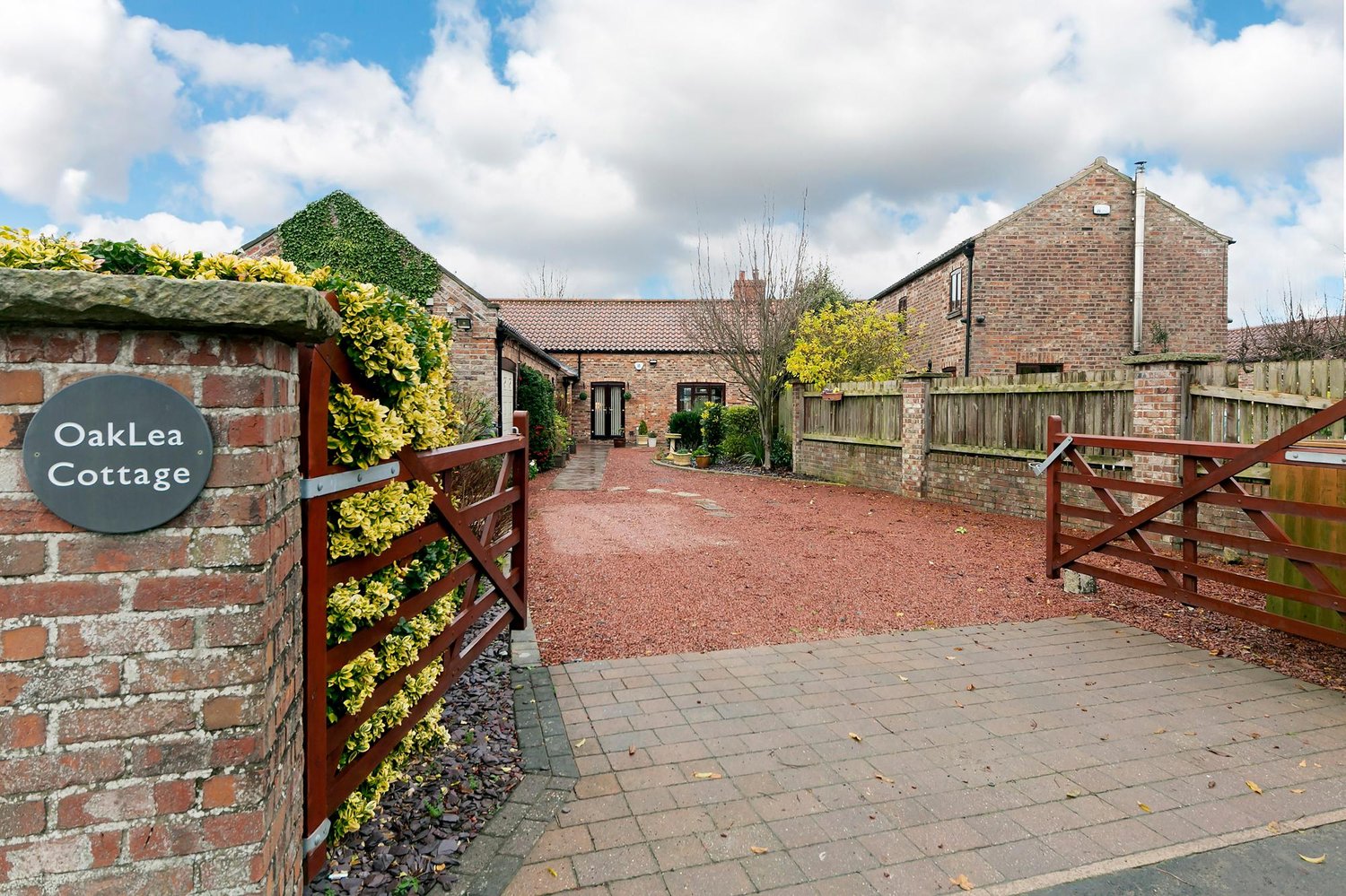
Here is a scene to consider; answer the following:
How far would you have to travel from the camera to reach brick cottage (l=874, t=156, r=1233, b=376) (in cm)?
1612

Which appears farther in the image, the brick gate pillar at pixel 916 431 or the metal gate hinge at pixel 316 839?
the brick gate pillar at pixel 916 431

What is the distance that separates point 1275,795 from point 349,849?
3499 mm

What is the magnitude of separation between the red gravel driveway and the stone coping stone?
3230 millimetres

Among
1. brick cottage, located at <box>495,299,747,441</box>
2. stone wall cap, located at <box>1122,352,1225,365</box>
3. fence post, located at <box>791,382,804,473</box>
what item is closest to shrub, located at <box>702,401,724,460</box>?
fence post, located at <box>791,382,804,473</box>

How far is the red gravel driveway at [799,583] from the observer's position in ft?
16.1

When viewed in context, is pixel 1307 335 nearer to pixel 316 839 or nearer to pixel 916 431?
pixel 916 431

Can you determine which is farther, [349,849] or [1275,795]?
[1275,795]

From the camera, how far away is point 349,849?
2.42m

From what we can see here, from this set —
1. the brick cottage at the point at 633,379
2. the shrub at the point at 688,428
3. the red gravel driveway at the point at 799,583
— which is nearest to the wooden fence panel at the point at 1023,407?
the red gravel driveway at the point at 799,583

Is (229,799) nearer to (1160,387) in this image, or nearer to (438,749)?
(438,749)

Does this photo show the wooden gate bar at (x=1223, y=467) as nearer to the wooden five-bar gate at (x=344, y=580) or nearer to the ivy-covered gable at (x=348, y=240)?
the wooden five-bar gate at (x=344, y=580)

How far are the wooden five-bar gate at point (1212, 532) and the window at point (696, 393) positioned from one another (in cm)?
2128

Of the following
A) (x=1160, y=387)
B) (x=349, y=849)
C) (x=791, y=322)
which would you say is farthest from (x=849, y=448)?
(x=349, y=849)

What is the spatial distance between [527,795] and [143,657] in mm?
1673
